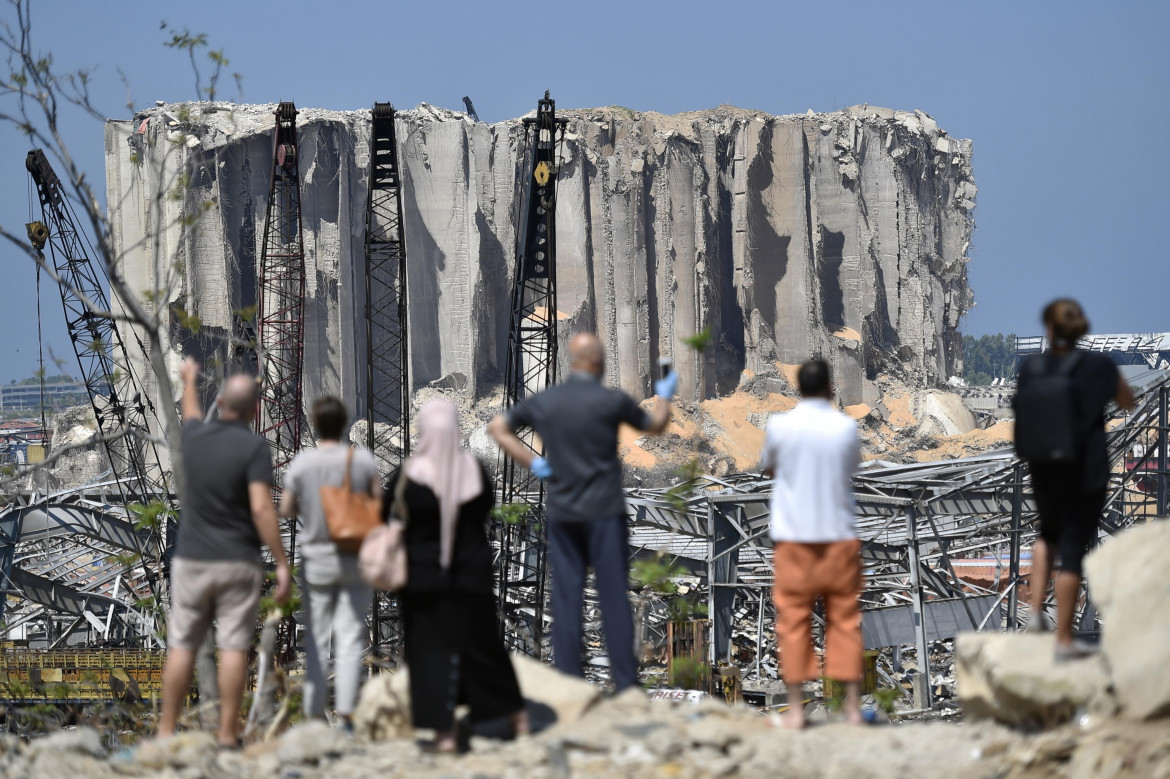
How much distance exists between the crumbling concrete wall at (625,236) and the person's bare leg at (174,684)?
47.4 m

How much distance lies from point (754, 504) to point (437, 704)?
17.2 metres

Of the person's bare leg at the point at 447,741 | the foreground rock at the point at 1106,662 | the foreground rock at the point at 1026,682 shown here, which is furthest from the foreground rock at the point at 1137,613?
the person's bare leg at the point at 447,741

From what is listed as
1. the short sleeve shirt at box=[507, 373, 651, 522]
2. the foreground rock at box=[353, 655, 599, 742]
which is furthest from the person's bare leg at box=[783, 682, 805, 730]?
the short sleeve shirt at box=[507, 373, 651, 522]

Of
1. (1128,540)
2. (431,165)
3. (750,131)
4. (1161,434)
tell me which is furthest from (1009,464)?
(750,131)

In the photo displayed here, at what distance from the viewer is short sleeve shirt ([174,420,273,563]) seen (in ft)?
19.8

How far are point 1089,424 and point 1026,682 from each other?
3.85ft

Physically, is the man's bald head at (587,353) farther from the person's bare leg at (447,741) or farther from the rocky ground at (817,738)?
the person's bare leg at (447,741)

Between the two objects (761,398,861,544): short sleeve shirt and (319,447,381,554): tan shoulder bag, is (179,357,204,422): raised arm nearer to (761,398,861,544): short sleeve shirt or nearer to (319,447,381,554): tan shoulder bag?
(319,447,381,554): tan shoulder bag

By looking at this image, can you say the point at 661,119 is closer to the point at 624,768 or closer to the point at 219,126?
the point at 219,126

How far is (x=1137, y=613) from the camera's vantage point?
5.69 m

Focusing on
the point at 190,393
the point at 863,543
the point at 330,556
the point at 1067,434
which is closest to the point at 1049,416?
the point at 1067,434

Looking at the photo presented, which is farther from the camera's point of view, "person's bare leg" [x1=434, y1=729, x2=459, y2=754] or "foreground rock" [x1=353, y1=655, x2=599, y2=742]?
"foreground rock" [x1=353, y1=655, x2=599, y2=742]

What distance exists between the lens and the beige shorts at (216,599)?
237 inches

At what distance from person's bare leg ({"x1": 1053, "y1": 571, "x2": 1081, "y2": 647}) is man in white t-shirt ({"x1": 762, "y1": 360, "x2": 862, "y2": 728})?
2.95ft
